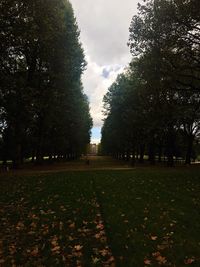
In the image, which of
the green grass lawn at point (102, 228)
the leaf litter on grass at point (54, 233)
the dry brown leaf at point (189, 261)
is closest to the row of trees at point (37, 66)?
the green grass lawn at point (102, 228)

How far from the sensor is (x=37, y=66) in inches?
1529

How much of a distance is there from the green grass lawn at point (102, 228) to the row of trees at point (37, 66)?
1172cm

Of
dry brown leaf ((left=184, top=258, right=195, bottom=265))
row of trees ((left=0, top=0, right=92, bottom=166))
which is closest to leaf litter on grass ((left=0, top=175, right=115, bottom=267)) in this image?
dry brown leaf ((left=184, top=258, right=195, bottom=265))

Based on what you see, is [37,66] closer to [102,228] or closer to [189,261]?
[102,228]

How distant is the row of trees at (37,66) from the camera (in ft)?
74.8

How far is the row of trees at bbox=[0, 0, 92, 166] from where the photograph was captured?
2280cm

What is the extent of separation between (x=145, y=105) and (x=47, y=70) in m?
14.0

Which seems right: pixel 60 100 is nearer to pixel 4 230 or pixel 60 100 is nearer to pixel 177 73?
pixel 177 73

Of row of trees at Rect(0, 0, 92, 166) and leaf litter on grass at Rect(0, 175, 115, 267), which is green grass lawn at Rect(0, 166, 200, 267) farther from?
row of trees at Rect(0, 0, 92, 166)

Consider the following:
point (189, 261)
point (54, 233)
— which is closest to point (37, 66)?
point (54, 233)

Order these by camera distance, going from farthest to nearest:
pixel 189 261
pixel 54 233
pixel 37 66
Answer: pixel 37 66
pixel 54 233
pixel 189 261

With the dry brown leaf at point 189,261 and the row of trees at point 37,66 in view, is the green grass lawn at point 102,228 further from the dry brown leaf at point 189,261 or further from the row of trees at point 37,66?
the row of trees at point 37,66

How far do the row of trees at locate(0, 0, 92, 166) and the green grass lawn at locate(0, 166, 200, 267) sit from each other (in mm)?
11716

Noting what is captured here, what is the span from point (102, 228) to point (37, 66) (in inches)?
1242
